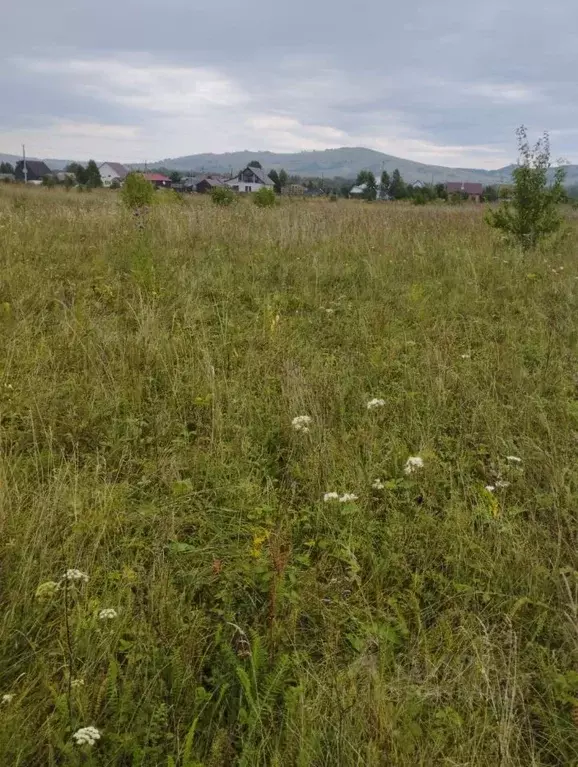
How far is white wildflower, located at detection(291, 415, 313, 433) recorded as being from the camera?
282 centimetres

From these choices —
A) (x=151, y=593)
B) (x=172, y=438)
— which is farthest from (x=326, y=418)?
(x=151, y=593)

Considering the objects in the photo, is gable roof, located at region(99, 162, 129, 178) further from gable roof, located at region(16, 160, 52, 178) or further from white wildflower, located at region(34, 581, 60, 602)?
white wildflower, located at region(34, 581, 60, 602)

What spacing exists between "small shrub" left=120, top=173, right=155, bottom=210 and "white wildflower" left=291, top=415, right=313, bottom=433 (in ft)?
30.2

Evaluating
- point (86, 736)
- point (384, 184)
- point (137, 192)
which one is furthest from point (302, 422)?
point (384, 184)

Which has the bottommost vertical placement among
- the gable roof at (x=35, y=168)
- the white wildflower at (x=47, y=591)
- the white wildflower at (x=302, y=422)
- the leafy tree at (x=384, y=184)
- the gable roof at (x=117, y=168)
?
the white wildflower at (x=47, y=591)

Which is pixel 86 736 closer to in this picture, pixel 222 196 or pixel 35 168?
pixel 222 196

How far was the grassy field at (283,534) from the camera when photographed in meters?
1.47

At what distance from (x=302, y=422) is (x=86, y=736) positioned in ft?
6.12

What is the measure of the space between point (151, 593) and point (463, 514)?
1.42 meters

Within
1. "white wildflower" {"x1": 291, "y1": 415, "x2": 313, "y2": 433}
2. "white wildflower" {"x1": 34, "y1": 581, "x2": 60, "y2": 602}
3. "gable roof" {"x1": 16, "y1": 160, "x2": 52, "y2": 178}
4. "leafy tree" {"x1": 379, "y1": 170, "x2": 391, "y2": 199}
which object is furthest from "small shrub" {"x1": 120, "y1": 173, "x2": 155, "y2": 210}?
"gable roof" {"x1": 16, "y1": 160, "x2": 52, "y2": 178}

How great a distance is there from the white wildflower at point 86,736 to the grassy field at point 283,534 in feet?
0.13

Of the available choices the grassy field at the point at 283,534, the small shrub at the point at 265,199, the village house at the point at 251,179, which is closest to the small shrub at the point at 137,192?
the small shrub at the point at 265,199

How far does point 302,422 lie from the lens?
9.57ft

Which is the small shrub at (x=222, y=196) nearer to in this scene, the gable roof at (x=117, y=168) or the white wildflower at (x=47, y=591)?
the white wildflower at (x=47, y=591)
